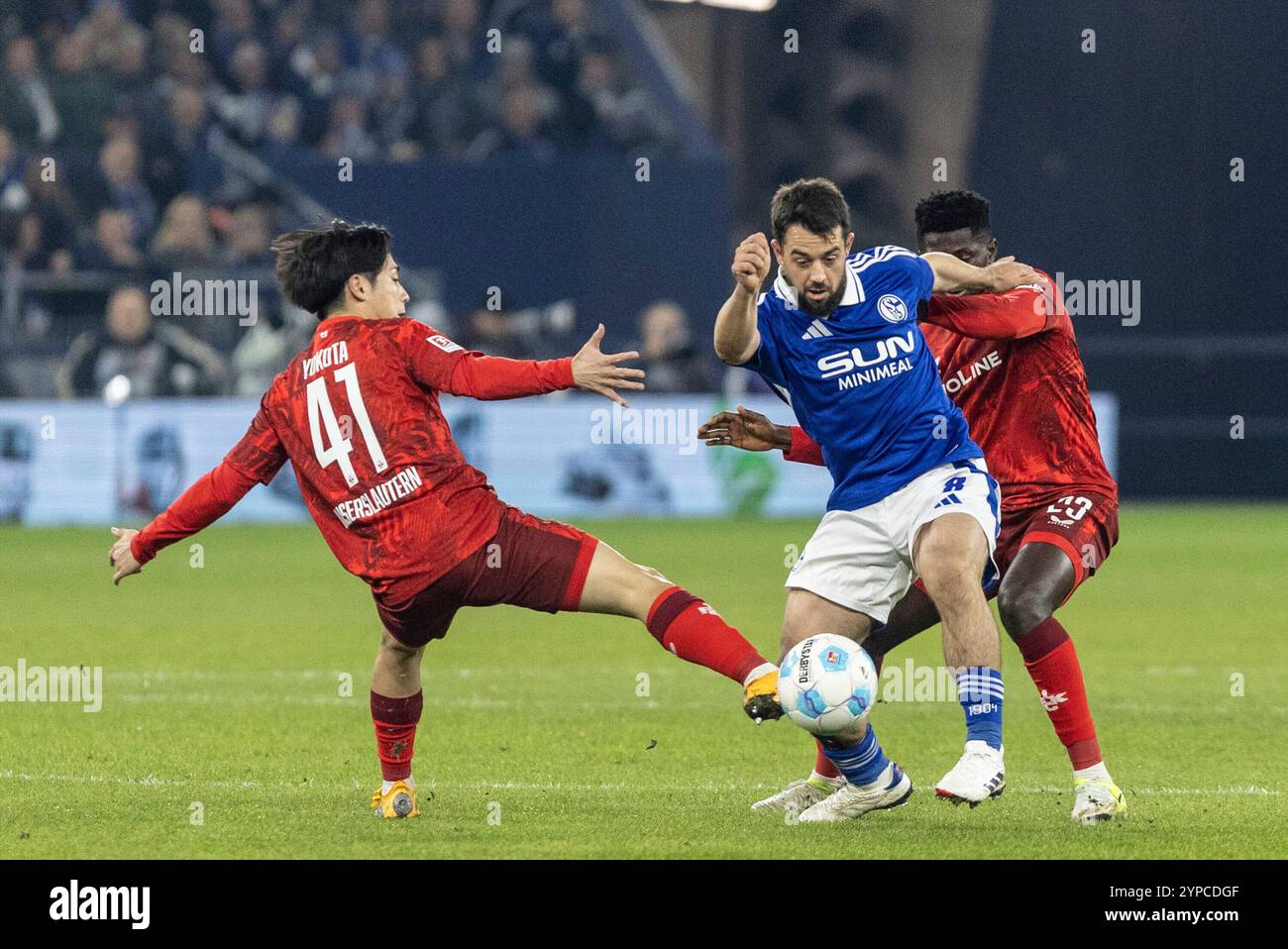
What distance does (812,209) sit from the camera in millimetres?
6309

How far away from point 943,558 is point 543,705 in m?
3.49

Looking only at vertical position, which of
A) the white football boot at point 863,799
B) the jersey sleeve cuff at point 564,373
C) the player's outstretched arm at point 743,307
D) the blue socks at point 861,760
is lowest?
the white football boot at point 863,799

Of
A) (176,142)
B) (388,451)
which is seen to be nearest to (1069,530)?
(388,451)

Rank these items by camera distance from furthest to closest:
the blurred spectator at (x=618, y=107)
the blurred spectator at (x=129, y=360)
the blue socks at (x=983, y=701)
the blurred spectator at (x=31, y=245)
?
1. the blurred spectator at (x=618, y=107)
2. the blurred spectator at (x=31, y=245)
3. the blurred spectator at (x=129, y=360)
4. the blue socks at (x=983, y=701)

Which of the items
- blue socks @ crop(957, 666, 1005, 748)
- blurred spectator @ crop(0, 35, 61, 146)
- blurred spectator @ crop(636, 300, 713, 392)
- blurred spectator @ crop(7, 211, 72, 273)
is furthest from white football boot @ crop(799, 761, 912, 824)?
blurred spectator @ crop(0, 35, 61, 146)

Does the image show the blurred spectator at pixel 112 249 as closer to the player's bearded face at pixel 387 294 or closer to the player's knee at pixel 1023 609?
the player's bearded face at pixel 387 294

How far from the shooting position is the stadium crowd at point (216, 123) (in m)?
19.3

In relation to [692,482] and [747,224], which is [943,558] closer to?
[692,482]

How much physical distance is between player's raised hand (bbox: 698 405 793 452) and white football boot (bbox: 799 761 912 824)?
1.11 m

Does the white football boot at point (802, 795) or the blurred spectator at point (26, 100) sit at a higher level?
the blurred spectator at point (26, 100)

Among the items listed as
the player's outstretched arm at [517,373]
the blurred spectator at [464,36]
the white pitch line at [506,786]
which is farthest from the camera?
the blurred spectator at [464,36]

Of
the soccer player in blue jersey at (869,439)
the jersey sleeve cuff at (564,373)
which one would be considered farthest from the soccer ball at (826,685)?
the jersey sleeve cuff at (564,373)

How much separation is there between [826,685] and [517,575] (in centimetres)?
95

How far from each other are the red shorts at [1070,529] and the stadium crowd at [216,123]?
12345mm
